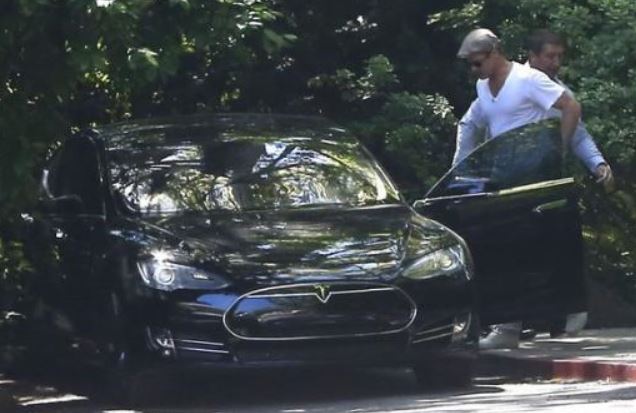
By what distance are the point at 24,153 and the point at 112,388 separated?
1443 millimetres

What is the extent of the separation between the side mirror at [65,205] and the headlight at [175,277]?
49.2 inches

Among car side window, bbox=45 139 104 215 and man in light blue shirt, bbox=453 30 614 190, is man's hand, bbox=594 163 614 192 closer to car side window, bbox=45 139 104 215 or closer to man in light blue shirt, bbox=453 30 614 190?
man in light blue shirt, bbox=453 30 614 190

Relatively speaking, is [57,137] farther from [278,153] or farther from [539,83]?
[539,83]

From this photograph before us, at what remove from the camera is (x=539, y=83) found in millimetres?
11031

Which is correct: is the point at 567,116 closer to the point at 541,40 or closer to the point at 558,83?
the point at 558,83

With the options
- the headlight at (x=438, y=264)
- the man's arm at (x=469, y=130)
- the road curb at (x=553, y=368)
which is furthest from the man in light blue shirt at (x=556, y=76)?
the headlight at (x=438, y=264)

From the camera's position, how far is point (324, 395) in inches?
398

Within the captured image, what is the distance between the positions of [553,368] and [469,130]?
181cm

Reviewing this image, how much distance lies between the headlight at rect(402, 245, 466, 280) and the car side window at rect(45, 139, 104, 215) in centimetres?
198

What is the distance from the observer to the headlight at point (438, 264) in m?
9.50

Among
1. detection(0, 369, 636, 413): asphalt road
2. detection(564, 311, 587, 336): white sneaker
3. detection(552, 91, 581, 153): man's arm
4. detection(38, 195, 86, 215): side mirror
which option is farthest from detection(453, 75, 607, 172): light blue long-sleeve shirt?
detection(38, 195, 86, 215): side mirror

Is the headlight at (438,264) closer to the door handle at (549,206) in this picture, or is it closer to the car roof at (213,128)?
the door handle at (549,206)

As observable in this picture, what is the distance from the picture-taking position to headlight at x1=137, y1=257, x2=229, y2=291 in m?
9.20

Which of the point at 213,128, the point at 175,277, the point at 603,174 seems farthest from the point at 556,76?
the point at 175,277
